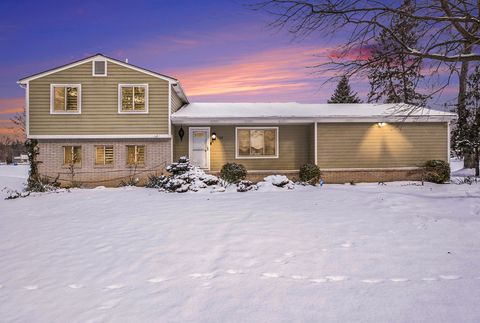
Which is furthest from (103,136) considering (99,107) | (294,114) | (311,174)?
(311,174)

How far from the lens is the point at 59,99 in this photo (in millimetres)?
17391

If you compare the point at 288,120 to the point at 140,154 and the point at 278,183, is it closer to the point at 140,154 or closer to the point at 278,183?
the point at 278,183

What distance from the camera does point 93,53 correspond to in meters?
17.2

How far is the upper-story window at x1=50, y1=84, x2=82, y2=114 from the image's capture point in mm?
17266

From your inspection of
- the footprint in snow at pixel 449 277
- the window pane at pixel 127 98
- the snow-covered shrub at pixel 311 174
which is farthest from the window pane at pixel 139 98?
the footprint in snow at pixel 449 277

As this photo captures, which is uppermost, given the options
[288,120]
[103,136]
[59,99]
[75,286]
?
[59,99]

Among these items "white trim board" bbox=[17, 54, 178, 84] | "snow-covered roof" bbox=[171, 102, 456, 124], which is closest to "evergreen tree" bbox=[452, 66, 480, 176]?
"snow-covered roof" bbox=[171, 102, 456, 124]

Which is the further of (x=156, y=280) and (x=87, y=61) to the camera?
(x=87, y=61)

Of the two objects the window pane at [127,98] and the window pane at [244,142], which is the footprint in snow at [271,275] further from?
the window pane at [127,98]

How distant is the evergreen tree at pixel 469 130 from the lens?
2316 cm

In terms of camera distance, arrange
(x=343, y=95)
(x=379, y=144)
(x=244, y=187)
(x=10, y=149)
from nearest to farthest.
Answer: (x=244, y=187) → (x=379, y=144) → (x=343, y=95) → (x=10, y=149)

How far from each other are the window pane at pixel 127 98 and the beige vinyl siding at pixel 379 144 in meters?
9.52

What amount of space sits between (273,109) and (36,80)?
39.7 ft

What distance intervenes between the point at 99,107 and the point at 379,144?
14296 mm
